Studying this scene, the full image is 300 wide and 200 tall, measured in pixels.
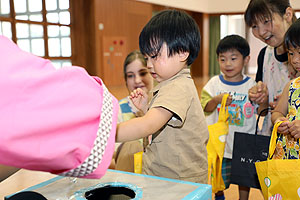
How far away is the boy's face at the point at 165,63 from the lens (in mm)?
1180

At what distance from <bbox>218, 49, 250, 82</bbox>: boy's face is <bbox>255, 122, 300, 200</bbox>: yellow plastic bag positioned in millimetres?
1001

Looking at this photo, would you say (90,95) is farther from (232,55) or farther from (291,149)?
(232,55)

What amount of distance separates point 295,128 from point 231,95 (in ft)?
2.78

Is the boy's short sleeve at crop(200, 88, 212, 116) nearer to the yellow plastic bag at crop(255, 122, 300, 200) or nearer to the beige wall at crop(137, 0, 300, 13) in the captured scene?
the yellow plastic bag at crop(255, 122, 300, 200)

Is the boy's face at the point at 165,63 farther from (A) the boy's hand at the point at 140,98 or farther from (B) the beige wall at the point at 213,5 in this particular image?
(B) the beige wall at the point at 213,5

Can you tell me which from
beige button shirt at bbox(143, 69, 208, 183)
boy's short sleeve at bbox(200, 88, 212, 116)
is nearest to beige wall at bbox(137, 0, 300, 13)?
boy's short sleeve at bbox(200, 88, 212, 116)

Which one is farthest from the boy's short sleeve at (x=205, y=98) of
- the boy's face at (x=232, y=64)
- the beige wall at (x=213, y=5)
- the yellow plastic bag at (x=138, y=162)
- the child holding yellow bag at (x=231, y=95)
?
the beige wall at (x=213, y=5)

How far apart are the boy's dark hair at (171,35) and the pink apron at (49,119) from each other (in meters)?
0.58

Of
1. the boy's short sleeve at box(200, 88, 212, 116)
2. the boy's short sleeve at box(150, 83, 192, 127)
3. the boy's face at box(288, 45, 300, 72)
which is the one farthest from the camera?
the boy's short sleeve at box(200, 88, 212, 116)

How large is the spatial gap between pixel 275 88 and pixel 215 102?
383mm

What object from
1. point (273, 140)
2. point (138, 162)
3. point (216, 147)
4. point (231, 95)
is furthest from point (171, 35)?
point (231, 95)

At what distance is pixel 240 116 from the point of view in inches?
84.4

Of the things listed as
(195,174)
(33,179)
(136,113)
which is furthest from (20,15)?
(195,174)

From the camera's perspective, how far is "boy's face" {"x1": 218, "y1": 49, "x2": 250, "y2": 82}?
2.26m
